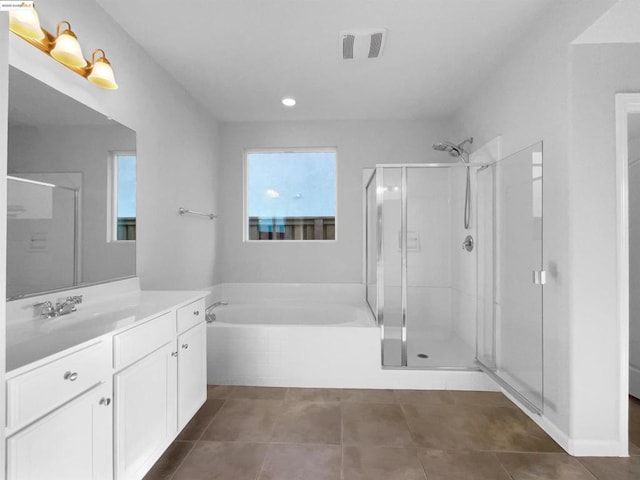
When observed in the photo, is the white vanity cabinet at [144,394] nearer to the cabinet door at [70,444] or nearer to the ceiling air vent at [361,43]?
the cabinet door at [70,444]

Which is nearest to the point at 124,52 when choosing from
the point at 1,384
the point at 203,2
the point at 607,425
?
the point at 203,2

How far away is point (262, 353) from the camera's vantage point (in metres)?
2.74

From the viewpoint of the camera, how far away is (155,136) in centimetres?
257

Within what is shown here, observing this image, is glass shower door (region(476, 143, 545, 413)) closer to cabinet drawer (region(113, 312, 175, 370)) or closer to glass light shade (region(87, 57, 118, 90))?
cabinet drawer (region(113, 312, 175, 370))

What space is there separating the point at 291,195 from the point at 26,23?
2799 mm

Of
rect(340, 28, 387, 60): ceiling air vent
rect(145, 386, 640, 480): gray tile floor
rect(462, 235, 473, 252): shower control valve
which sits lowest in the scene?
rect(145, 386, 640, 480): gray tile floor

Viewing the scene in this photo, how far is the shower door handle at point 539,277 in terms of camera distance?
1994 mm

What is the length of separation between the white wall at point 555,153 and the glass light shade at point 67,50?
249cm

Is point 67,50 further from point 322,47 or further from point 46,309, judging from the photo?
point 322,47

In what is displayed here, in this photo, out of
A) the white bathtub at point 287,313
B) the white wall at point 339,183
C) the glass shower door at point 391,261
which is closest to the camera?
the glass shower door at point 391,261

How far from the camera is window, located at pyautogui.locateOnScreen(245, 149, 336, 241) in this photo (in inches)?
158

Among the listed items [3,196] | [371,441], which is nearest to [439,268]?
[371,441]

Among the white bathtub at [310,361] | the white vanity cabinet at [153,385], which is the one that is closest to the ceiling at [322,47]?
the white vanity cabinet at [153,385]

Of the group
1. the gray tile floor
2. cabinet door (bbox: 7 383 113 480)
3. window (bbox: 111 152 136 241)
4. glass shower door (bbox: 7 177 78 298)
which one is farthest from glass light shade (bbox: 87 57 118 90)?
the gray tile floor
